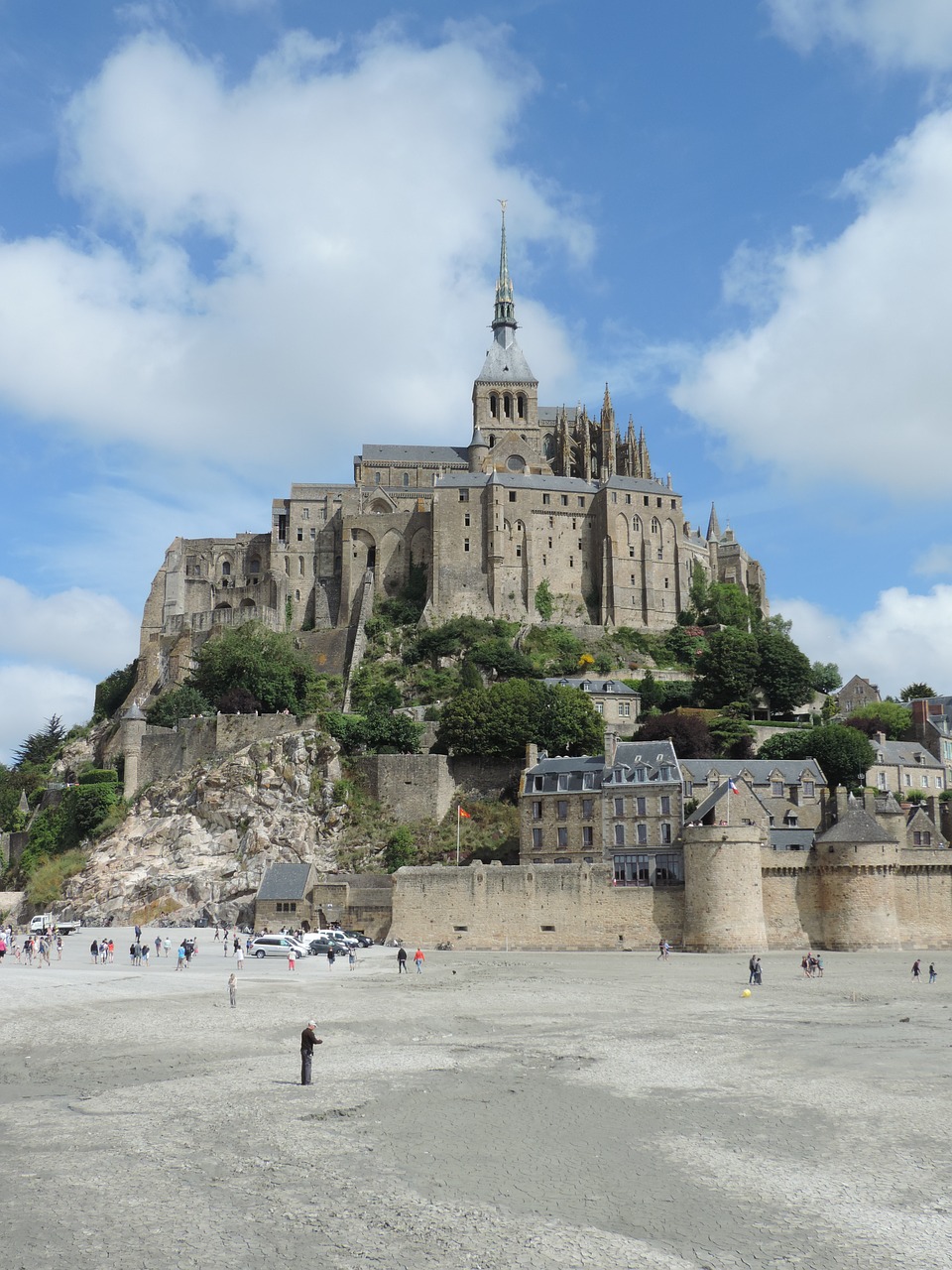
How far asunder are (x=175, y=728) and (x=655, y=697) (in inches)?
1051

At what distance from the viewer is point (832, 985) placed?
34.9 meters

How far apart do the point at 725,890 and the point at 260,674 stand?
32277 millimetres

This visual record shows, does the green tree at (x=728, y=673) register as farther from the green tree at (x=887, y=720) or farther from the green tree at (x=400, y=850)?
the green tree at (x=400, y=850)

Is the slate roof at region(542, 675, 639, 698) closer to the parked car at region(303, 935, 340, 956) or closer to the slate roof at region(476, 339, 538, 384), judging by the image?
the parked car at region(303, 935, 340, 956)

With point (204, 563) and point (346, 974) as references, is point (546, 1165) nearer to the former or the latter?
point (346, 974)

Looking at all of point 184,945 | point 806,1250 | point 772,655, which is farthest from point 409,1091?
point 772,655

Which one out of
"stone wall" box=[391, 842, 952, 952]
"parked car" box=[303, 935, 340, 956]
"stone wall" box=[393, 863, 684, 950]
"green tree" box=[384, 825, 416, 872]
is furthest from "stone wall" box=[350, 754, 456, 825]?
"parked car" box=[303, 935, 340, 956]

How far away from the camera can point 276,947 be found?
141 feet

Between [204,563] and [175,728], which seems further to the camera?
[204,563]

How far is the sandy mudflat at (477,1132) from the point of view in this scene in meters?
13.5

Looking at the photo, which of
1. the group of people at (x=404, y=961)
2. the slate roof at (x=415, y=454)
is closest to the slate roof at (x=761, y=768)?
the group of people at (x=404, y=961)

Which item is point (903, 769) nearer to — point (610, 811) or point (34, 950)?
point (610, 811)

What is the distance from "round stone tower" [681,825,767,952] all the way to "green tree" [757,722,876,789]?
14507 mm

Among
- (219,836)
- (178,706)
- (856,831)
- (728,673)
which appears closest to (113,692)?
(178,706)
